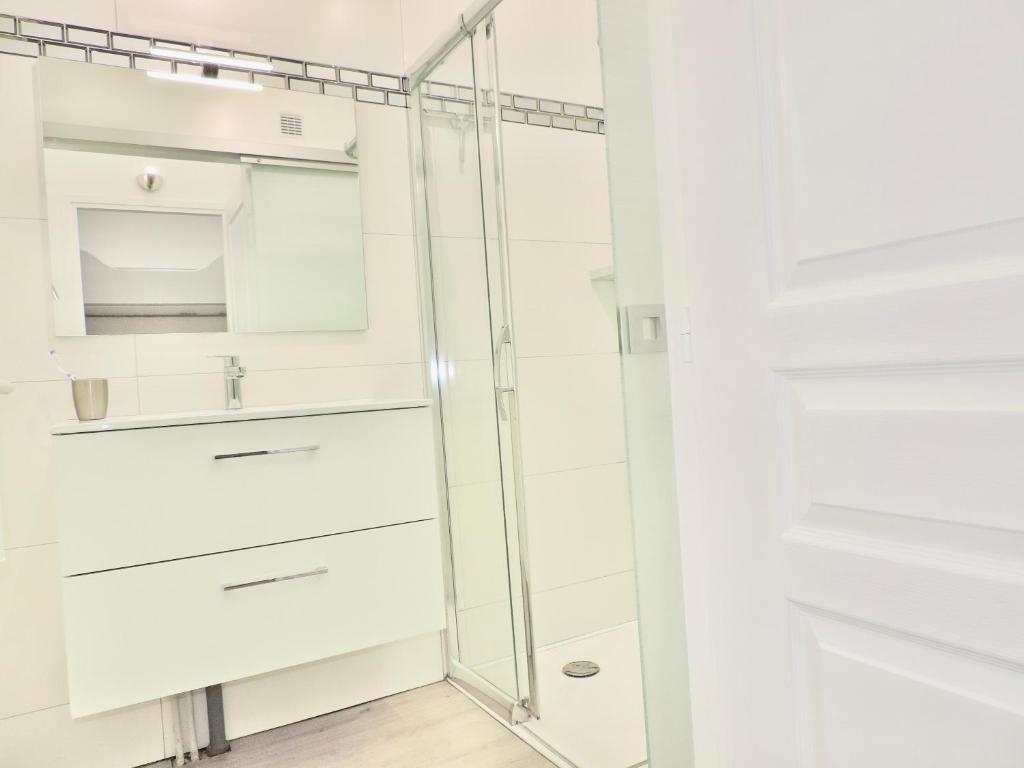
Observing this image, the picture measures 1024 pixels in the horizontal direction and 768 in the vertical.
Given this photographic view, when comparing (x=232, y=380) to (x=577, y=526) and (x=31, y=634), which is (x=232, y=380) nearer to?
(x=31, y=634)

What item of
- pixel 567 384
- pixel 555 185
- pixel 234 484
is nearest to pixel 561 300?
pixel 567 384

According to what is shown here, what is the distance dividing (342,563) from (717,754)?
1.04m

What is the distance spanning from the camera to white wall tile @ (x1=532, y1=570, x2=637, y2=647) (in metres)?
2.49

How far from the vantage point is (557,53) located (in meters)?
2.56

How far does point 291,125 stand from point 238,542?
1238 mm

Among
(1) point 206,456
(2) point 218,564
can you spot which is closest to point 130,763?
(2) point 218,564

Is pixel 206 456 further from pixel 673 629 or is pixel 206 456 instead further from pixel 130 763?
pixel 673 629

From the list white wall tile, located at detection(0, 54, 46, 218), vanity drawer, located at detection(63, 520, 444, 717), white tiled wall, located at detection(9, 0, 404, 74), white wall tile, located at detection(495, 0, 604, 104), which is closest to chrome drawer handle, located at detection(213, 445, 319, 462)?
vanity drawer, located at detection(63, 520, 444, 717)

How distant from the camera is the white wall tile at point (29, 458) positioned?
182cm

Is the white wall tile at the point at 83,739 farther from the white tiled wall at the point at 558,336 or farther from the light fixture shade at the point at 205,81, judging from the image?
the light fixture shade at the point at 205,81

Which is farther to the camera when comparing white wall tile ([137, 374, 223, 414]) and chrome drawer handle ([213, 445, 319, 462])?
white wall tile ([137, 374, 223, 414])

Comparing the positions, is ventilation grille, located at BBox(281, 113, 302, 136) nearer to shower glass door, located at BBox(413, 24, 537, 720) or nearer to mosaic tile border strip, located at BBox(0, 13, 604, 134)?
mosaic tile border strip, located at BBox(0, 13, 604, 134)

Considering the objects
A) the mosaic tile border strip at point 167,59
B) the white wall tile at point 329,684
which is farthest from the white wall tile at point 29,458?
the mosaic tile border strip at point 167,59

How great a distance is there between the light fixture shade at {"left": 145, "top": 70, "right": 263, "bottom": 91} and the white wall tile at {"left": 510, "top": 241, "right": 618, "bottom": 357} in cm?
92
